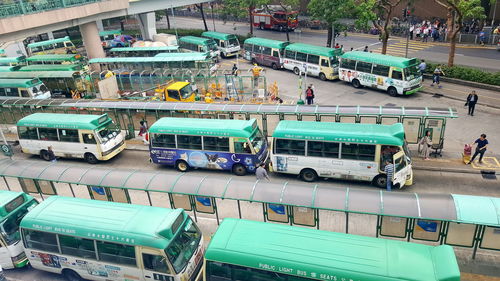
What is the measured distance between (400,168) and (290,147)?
4.97 meters

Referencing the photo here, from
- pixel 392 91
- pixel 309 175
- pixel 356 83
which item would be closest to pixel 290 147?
pixel 309 175

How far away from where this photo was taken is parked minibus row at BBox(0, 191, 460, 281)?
30.2 feet

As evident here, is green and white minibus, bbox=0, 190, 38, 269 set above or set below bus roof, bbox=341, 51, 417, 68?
below

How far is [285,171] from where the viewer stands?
18.6m

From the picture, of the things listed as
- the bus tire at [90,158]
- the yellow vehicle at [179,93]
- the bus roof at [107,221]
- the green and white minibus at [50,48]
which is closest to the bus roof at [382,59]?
Answer: the yellow vehicle at [179,93]

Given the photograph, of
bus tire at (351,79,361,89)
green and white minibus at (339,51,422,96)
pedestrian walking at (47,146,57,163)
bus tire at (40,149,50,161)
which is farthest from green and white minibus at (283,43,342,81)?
bus tire at (40,149,50,161)

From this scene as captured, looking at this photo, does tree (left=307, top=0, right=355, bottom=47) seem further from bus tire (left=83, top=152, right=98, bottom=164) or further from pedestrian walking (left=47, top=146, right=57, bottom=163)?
pedestrian walking (left=47, top=146, right=57, bottom=163)

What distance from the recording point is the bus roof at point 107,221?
11172 millimetres

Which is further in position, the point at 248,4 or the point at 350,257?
the point at 248,4

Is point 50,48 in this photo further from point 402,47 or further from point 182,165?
point 402,47

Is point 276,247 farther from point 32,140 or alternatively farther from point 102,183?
point 32,140

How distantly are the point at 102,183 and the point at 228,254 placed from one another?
7935mm

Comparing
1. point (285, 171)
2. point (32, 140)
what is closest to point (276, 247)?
point (285, 171)

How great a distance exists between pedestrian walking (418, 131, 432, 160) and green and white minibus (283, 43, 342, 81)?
15.1 meters
